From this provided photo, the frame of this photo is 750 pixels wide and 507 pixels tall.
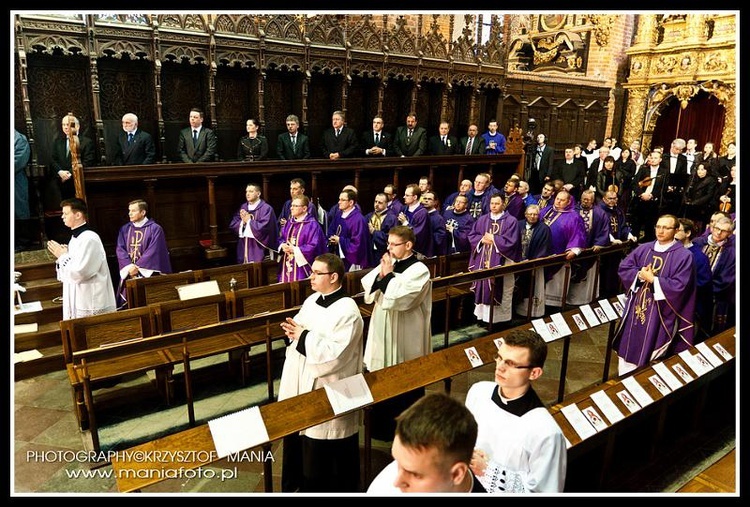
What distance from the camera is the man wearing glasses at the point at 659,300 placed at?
4.89 metres

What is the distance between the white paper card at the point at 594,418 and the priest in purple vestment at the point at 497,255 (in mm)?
3749

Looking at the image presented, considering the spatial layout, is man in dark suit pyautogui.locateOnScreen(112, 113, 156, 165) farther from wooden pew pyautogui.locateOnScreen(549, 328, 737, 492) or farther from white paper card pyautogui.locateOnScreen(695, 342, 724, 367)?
white paper card pyautogui.locateOnScreen(695, 342, 724, 367)

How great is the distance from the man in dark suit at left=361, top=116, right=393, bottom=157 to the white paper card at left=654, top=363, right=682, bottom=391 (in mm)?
6763

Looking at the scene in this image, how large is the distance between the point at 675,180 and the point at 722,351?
844 centimetres

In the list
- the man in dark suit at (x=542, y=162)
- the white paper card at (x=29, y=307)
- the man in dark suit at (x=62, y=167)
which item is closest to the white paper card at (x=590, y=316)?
the white paper card at (x=29, y=307)

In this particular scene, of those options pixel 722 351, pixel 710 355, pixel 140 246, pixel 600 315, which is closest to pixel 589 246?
pixel 600 315

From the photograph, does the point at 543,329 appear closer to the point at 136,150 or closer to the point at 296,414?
the point at 296,414

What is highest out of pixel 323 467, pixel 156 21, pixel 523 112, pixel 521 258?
pixel 156 21

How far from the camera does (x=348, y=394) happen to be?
3.12 m

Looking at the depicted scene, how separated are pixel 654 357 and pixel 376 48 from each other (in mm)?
7852

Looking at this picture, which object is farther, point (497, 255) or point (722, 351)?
point (497, 255)

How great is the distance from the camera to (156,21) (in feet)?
26.5

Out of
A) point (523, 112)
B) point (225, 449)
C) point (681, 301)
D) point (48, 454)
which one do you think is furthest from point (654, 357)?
point (523, 112)

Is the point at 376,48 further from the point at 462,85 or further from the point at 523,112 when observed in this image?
the point at 523,112
